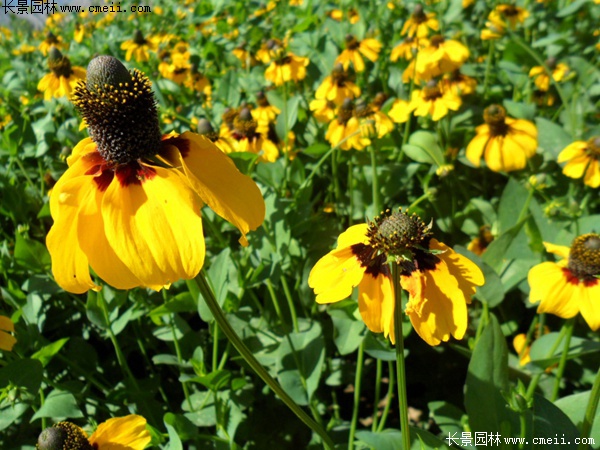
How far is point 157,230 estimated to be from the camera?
2.43 feet

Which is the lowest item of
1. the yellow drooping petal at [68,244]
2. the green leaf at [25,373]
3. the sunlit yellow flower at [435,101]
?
the green leaf at [25,373]

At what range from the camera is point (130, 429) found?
119 centimetres

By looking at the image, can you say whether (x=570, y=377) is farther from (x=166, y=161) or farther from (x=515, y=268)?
(x=166, y=161)

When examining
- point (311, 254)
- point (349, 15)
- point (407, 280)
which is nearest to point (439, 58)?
point (311, 254)

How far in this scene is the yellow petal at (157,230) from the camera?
0.73 meters

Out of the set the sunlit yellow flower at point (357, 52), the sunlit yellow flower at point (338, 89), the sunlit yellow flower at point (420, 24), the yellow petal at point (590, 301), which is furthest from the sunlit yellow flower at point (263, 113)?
the yellow petal at point (590, 301)

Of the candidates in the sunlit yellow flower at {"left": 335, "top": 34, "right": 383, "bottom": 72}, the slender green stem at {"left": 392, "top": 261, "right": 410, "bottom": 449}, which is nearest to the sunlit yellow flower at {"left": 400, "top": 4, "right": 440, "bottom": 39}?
the sunlit yellow flower at {"left": 335, "top": 34, "right": 383, "bottom": 72}

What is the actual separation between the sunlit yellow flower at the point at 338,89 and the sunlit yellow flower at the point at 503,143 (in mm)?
584

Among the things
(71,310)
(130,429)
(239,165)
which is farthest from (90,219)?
(71,310)

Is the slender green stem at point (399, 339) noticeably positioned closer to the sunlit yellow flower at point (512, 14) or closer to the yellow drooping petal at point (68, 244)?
the yellow drooping petal at point (68, 244)

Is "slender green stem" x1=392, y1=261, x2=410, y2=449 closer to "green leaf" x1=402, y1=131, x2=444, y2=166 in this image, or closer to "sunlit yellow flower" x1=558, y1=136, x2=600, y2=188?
"green leaf" x1=402, y1=131, x2=444, y2=166

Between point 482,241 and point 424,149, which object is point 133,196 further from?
point 482,241

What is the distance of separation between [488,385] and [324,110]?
1501 mm

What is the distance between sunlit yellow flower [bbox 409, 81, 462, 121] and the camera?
2100mm
